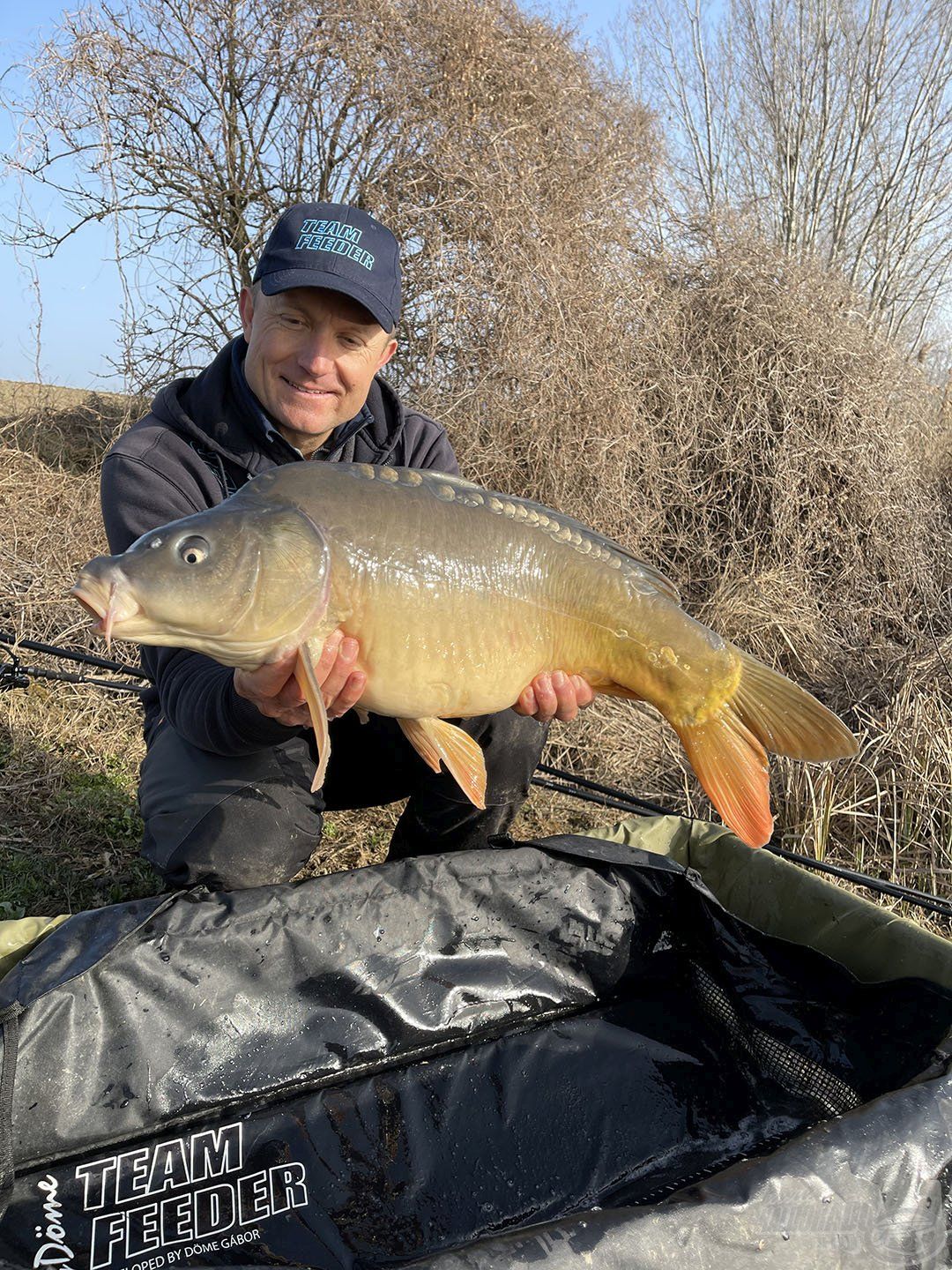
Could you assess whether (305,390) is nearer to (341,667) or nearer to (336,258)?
(336,258)

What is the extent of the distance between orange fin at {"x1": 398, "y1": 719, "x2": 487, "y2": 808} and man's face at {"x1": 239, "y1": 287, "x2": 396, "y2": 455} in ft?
2.03

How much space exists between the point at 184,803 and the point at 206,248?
3549mm

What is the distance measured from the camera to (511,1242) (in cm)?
91

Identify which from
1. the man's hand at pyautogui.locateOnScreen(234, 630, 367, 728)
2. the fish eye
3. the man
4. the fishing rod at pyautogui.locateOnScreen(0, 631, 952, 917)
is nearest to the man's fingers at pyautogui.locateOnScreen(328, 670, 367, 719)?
the man's hand at pyautogui.locateOnScreen(234, 630, 367, 728)

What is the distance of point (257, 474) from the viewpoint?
1.62 meters

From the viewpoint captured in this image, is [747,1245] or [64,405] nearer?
[747,1245]

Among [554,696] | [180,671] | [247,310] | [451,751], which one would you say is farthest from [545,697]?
[247,310]

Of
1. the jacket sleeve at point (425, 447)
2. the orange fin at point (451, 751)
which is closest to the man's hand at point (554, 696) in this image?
the orange fin at point (451, 751)

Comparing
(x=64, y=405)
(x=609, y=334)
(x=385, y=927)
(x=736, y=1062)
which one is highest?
(x=609, y=334)

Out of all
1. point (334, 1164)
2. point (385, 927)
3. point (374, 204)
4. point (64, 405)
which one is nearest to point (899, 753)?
point (385, 927)

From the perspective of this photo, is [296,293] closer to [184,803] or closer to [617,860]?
[184,803]

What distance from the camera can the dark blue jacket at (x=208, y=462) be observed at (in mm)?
1465

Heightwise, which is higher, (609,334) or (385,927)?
(609,334)

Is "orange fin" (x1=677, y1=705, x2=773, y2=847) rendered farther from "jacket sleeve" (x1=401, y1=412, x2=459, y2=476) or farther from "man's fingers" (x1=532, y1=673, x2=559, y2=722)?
"jacket sleeve" (x1=401, y1=412, x2=459, y2=476)
